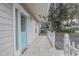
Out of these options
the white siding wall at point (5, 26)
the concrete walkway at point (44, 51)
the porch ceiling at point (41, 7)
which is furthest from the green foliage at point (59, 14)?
the white siding wall at point (5, 26)

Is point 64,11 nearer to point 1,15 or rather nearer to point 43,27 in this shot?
point 43,27

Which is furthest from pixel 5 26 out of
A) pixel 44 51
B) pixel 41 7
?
pixel 41 7

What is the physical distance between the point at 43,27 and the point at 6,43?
2.81 feet

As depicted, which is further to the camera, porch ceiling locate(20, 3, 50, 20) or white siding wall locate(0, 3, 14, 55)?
porch ceiling locate(20, 3, 50, 20)

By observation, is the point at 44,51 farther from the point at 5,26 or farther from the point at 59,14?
the point at 5,26

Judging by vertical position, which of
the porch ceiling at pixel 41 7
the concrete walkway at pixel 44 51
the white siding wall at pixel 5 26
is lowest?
the concrete walkway at pixel 44 51

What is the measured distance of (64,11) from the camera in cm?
237

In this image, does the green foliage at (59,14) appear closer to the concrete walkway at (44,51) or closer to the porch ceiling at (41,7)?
the porch ceiling at (41,7)

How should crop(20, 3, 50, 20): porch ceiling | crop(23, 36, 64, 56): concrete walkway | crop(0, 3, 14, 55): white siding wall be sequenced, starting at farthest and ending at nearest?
crop(23, 36, 64, 56): concrete walkway → crop(20, 3, 50, 20): porch ceiling → crop(0, 3, 14, 55): white siding wall

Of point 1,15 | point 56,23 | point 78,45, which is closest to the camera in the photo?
point 1,15

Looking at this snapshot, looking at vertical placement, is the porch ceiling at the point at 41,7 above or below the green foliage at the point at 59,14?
above

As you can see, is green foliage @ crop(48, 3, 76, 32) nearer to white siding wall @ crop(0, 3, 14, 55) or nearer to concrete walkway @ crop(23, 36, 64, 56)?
concrete walkway @ crop(23, 36, 64, 56)

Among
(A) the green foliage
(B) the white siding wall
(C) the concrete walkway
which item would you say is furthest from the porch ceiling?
(C) the concrete walkway

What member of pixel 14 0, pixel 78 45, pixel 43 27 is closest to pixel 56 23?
pixel 43 27
